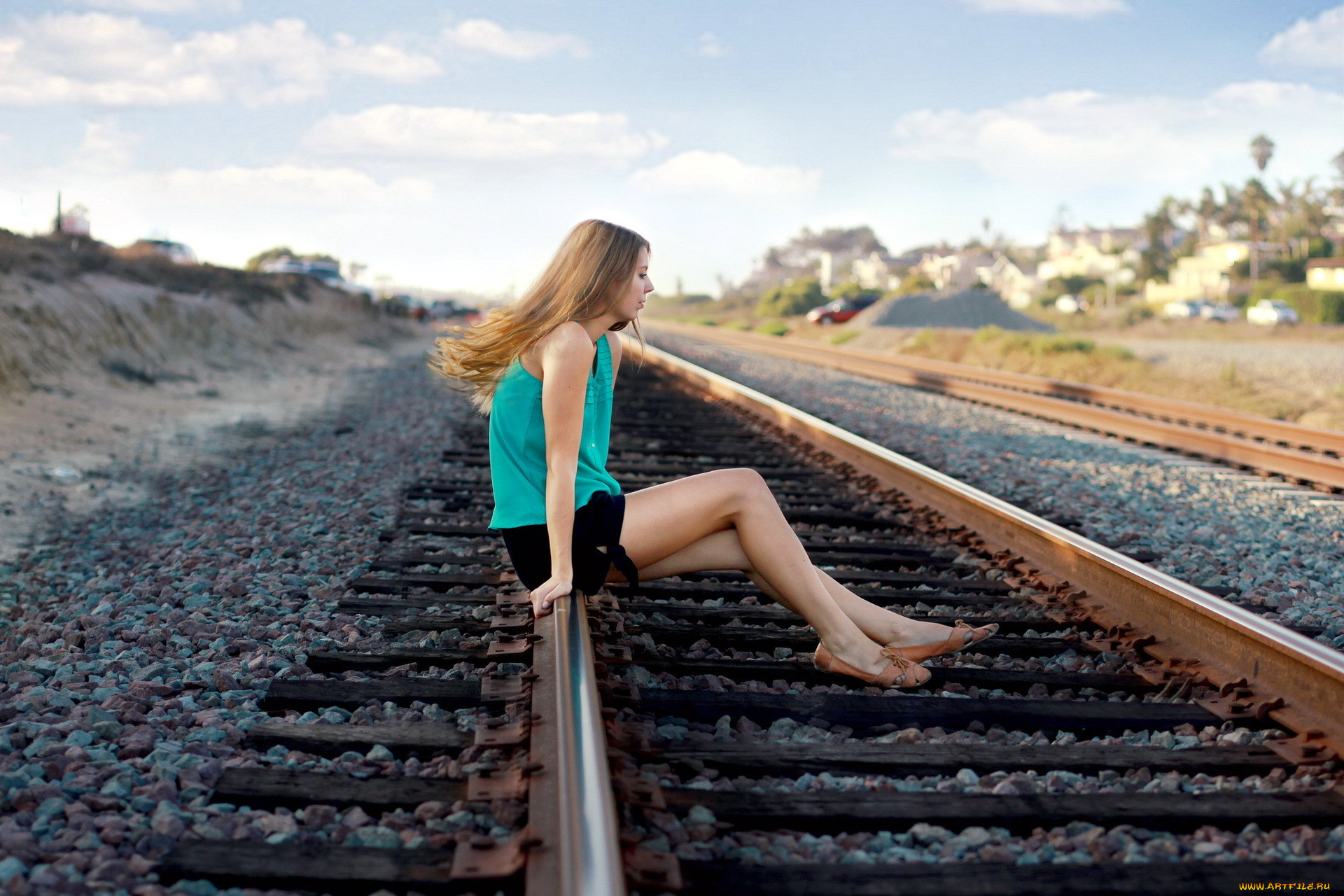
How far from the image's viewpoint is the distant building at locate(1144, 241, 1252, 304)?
8150 cm

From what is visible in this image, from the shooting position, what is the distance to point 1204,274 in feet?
282

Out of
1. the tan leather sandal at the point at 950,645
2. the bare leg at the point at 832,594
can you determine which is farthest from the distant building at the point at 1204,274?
the bare leg at the point at 832,594

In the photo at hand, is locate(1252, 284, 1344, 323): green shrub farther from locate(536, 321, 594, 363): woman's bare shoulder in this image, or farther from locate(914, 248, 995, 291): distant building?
locate(914, 248, 995, 291): distant building

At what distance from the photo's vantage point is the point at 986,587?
441 cm

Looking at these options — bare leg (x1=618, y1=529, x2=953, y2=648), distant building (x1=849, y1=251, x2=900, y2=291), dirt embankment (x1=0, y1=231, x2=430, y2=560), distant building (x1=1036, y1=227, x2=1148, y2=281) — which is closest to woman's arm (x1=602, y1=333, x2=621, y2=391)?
bare leg (x1=618, y1=529, x2=953, y2=648)

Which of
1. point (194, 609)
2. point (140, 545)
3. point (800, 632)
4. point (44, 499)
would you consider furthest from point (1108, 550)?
point (44, 499)

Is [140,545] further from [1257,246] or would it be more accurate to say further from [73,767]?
[1257,246]

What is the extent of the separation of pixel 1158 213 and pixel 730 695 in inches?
4039

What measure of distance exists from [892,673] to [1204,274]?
9386cm

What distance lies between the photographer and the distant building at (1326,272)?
65.2 m

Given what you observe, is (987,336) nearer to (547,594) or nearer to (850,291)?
(547,594)

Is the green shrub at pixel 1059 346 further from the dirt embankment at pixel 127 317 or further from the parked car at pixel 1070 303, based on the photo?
the parked car at pixel 1070 303

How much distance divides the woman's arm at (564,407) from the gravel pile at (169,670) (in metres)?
0.59

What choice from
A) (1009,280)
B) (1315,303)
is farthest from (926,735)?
(1009,280)
